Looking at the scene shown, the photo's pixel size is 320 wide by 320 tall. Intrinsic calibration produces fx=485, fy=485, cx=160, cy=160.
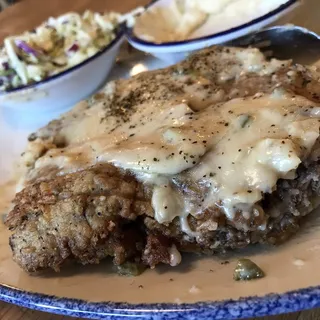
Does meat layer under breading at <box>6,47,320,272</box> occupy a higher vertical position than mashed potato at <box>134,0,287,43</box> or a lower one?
lower

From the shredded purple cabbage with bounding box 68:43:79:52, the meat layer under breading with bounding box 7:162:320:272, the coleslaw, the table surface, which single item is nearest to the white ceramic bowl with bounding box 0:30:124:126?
the coleslaw

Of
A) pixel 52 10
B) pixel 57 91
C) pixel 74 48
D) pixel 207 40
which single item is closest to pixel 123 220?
pixel 207 40

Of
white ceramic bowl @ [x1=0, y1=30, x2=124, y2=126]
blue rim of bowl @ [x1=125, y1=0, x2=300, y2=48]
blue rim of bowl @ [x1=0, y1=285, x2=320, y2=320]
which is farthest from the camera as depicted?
white ceramic bowl @ [x1=0, y1=30, x2=124, y2=126]

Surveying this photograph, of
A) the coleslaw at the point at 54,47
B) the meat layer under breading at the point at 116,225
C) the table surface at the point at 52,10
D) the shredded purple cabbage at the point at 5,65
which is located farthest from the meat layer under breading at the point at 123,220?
the shredded purple cabbage at the point at 5,65

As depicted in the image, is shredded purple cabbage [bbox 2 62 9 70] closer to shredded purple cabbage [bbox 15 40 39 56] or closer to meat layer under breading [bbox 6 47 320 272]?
shredded purple cabbage [bbox 15 40 39 56]

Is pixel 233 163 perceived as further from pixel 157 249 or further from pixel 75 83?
pixel 75 83

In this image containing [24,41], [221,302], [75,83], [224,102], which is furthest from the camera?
[24,41]

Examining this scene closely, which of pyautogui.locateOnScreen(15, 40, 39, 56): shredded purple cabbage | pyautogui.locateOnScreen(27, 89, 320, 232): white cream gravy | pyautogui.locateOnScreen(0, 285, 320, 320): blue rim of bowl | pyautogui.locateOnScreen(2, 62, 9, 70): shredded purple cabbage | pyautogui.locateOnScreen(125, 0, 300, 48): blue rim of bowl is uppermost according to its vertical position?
pyautogui.locateOnScreen(15, 40, 39, 56): shredded purple cabbage

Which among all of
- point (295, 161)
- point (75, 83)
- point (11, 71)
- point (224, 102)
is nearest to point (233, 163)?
point (295, 161)
